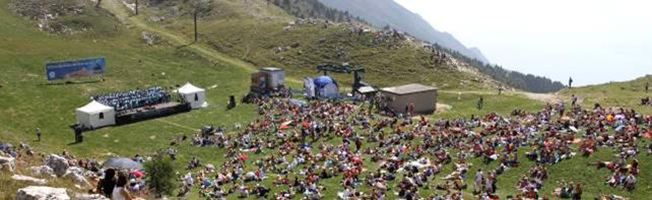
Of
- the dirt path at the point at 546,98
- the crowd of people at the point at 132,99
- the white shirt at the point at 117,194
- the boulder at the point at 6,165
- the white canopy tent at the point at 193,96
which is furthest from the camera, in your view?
the white canopy tent at the point at 193,96

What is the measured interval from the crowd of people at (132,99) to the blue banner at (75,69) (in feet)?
43.1

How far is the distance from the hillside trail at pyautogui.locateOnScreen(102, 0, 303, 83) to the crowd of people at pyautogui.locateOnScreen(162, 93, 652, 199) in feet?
136

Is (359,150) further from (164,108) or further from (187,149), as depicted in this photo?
(164,108)

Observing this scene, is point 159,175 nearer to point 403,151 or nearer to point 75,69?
point 403,151

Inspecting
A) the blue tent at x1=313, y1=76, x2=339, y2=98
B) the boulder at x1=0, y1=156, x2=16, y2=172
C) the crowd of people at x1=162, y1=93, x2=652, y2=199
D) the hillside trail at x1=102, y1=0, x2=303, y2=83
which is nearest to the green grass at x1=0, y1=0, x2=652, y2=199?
the hillside trail at x1=102, y1=0, x2=303, y2=83

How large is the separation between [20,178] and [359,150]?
30.9m

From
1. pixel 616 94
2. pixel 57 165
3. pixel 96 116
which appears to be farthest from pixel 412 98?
pixel 57 165

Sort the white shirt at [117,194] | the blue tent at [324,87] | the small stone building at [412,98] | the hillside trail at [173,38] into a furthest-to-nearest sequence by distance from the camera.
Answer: the hillside trail at [173,38], the blue tent at [324,87], the small stone building at [412,98], the white shirt at [117,194]

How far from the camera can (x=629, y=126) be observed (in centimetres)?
4709

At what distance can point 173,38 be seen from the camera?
125m

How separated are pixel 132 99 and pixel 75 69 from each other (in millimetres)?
17481

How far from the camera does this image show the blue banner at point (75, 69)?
81.8 m

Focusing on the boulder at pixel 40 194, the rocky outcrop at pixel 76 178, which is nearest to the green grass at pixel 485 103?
the rocky outcrop at pixel 76 178

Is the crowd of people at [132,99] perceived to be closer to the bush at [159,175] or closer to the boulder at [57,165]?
the bush at [159,175]
